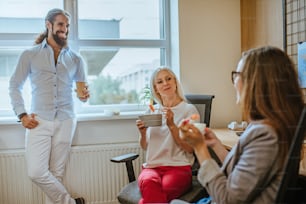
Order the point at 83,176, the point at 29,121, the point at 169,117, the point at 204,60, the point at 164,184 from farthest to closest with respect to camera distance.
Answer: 1. the point at 204,60
2. the point at 83,176
3. the point at 29,121
4. the point at 169,117
5. the point at 164,184

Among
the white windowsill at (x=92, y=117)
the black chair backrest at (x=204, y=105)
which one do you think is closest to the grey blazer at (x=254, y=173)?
the black chair backrest at (x=204, y=105)

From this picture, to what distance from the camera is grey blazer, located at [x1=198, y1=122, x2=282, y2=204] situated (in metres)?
1.00

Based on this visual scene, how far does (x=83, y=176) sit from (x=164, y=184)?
3.23 feet

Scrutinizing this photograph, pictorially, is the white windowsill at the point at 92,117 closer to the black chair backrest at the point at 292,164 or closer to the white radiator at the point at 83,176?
the white radiator at the point at 83,176

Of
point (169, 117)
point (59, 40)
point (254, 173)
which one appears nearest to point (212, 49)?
point (169, 117)

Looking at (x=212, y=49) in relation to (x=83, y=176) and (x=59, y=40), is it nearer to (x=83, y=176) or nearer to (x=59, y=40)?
(x=59, y=40)

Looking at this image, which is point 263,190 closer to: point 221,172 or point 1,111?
point 221,172

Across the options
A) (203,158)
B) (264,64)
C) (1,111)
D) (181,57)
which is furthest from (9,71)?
(264,64)

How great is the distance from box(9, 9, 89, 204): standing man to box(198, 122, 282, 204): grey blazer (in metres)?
1.48

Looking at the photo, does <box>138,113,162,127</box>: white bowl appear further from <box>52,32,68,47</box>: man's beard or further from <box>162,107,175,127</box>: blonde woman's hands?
<box>52,32,68,47</box>: man's beard

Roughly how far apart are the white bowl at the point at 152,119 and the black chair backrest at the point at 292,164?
96 centimetres

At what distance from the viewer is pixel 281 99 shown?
3.41 feet

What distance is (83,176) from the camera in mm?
2572

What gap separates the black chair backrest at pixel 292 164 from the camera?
92 centimetres
